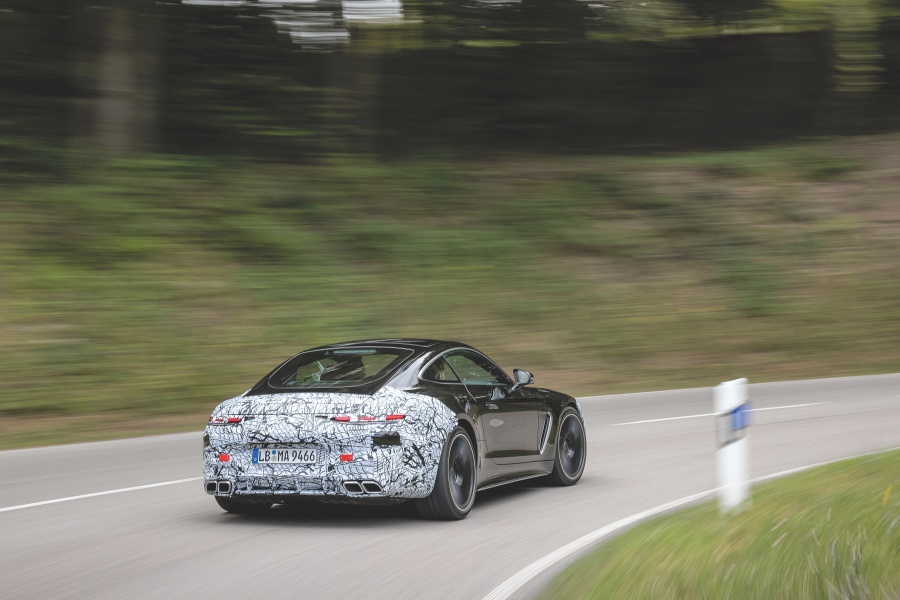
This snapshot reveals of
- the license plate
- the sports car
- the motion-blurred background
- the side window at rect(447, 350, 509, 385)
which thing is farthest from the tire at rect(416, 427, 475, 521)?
the motion-blurred background

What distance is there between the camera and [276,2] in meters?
26.9

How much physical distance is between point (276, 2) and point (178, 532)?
20.9 m

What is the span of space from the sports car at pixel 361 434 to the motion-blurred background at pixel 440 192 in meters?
7.11

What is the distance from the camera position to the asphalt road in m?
6.31

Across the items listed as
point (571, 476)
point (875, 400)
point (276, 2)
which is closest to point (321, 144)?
point (276, 2)

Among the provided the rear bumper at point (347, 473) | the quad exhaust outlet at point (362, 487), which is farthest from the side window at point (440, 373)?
the quad exhaust outlet at point (362, 487)

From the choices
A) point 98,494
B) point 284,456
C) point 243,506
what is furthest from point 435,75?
point 284,456

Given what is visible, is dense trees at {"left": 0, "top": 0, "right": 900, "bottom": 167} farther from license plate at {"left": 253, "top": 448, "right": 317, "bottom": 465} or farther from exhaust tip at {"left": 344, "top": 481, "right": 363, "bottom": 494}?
exhaust tip at {"left": 344, "top": 481, "right": 363, "bottom": 494}

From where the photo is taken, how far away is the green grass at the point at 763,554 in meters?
5.45

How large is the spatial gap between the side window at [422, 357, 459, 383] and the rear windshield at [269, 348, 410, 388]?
0.70 feet

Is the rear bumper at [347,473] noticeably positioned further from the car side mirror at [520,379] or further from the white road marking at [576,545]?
the car side mirror at [520,379]

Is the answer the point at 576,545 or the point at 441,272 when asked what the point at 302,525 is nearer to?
the point at 576,545

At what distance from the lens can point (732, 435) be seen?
7285mm

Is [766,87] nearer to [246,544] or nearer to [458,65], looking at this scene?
[458,65]
